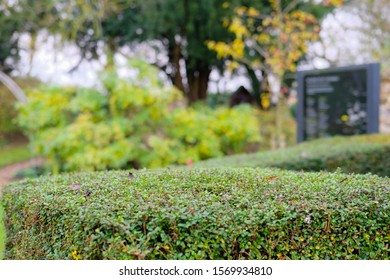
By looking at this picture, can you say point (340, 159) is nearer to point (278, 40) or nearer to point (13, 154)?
point (278, 40)

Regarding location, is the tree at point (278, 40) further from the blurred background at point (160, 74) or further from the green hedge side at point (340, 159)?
the green hedge side at point (340, 159)

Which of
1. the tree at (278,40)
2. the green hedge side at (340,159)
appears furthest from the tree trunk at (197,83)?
the green hedge side at (340,159)

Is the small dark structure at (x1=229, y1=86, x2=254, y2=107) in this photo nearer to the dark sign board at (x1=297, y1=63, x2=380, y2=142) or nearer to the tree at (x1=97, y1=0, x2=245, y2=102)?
the tree at (x1=97, y1=0, x2=245, y2=102)

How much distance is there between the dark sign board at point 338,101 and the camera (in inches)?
333

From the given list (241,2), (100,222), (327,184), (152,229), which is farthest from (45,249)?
(241,2)

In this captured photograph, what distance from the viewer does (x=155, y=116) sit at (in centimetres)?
877

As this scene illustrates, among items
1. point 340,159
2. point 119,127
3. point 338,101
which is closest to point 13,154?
point 119,127

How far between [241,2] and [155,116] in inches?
186

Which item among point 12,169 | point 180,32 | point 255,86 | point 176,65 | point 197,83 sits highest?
point 180,32

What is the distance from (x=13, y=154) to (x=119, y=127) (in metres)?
6.68

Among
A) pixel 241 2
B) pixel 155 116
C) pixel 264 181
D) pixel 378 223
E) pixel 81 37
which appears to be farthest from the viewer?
pixel 81 37

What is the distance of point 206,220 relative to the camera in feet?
8.09
